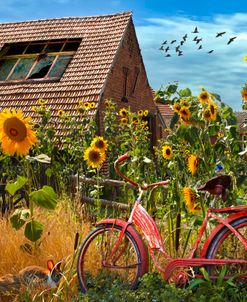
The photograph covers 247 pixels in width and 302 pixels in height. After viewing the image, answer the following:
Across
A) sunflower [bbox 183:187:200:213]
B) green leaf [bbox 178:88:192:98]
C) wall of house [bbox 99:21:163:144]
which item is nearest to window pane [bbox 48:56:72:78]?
wall of house [bbox 99:21:163:144]

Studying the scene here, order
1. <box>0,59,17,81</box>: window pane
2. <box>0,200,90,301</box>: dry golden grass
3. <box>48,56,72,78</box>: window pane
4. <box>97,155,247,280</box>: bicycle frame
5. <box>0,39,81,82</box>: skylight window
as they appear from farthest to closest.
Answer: <box>0,59,17,81</box>: window pane → <box>0,39,81,82</box>: skylight window → <box>48,56,72,78</box>: window pane → <box>0,200,90,301</box>: dry golden grass → <box>97,155,247,280</box>: bicycle frame

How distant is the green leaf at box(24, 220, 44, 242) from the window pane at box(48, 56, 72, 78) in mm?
11430

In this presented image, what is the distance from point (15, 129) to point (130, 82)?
42.4ft

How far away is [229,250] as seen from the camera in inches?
201

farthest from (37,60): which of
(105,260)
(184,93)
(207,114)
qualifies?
(105,260)

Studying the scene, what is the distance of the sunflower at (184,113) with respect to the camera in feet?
16.8

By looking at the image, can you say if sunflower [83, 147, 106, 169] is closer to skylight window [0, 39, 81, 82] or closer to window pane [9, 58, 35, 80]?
skylight window [0, 39, 81, 82]

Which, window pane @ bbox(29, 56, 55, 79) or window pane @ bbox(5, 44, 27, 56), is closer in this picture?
window pane @ bbox(29, 56, 55, 79)

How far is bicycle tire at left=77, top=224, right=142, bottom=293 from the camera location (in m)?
4.77

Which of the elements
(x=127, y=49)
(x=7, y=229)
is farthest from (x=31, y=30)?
(x=7, y=229)

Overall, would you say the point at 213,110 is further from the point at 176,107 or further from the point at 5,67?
the point at 5,67

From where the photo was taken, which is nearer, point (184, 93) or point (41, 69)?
point (184, 93)

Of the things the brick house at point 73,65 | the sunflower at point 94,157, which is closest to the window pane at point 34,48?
the brick house at point 73,65

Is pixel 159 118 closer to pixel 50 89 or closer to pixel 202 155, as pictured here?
pixel 50 89
